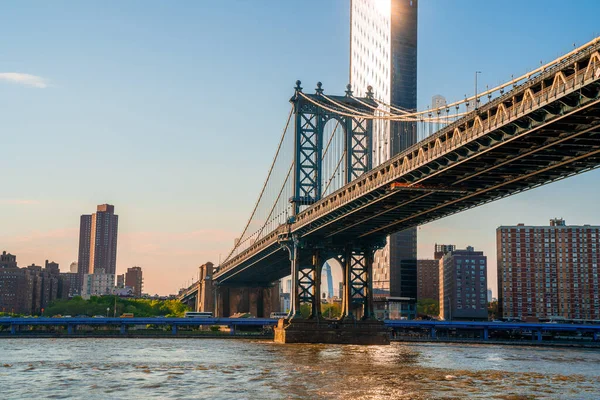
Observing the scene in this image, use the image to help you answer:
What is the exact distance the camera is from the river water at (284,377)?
4034 cm

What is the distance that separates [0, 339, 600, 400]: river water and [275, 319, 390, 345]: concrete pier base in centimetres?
2462

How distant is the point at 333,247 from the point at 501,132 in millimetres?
54833

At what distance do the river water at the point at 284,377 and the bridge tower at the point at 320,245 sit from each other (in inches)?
1022

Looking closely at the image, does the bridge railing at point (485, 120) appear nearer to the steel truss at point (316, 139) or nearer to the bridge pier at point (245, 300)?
the steel truss at point (316, 139)

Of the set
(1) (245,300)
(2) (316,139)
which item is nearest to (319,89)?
(2) (316,139)

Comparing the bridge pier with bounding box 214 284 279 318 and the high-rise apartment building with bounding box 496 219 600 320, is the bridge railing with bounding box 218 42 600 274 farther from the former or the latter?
the high-rise apartment building with bounding box 496 219 600 320

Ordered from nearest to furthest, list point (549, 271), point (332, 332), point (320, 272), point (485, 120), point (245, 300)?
point (485, 120) → point (332, 332) → point (320, 272) → point (549, 271) → point (245, 300)

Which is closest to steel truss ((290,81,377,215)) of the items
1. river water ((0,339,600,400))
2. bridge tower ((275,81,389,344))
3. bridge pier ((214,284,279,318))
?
bridge tower ((275,81,389,344))

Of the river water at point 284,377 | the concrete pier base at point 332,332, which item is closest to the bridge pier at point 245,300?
the concrete pier base at point 332,332

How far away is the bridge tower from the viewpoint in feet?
319

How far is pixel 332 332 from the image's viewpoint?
97.1 meters

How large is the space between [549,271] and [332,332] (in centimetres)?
10010

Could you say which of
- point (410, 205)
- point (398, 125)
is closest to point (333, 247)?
point (410, 205)

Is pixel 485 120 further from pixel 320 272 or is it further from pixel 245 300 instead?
pixel 245 300
